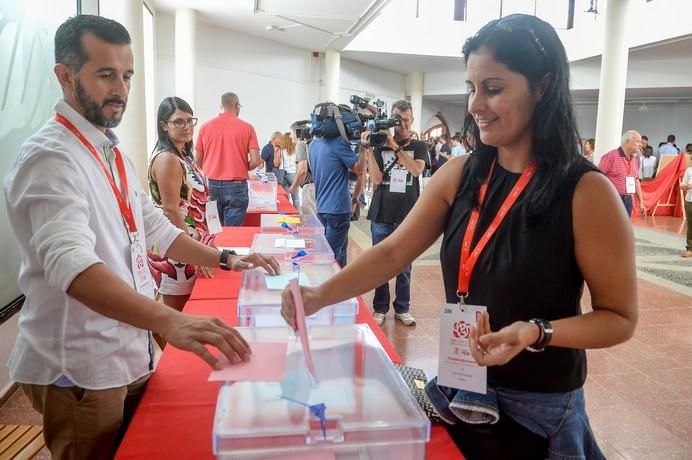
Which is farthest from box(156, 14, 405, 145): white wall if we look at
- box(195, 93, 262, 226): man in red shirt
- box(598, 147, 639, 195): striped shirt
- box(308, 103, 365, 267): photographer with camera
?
box(598, 147, 639, 195): striped shirt

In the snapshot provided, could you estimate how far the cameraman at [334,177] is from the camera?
144 inches

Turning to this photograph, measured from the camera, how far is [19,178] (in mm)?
1049

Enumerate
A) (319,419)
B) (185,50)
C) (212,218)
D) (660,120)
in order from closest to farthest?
(319,419)
(212,218)
(185,50)
(660,120)

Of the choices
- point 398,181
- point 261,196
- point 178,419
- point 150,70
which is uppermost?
point 150,70

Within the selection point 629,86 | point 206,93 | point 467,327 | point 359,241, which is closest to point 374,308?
point 467,327

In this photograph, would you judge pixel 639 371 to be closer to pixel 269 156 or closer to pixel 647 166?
pixel 269 156

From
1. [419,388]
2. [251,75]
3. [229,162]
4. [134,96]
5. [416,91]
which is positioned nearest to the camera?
[419,388]

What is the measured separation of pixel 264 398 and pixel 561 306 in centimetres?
60

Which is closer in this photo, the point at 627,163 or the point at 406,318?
the point at 406,318

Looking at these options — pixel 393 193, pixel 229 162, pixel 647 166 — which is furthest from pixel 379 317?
pixel 647 166

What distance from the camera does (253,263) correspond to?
1.73 meters

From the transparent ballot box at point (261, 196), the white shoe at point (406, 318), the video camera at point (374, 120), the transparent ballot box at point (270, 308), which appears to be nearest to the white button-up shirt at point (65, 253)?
the transparent ballot box at point (270, 308)

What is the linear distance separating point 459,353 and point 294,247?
1609 mm

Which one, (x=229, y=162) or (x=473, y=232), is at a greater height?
(x=229, y=162)
